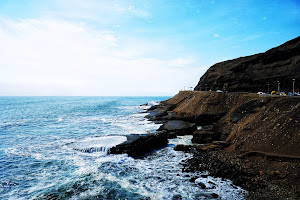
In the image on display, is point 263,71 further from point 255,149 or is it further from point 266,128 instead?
point 255,149

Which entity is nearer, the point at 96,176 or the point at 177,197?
the point at 177,197

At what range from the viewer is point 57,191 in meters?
13.8

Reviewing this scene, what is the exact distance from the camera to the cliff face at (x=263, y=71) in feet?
160

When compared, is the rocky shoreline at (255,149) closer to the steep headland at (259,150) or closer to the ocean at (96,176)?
the steep headland at (259,150)

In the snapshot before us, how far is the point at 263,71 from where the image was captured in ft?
184

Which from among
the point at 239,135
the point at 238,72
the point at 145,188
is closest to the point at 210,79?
the point at 238,72

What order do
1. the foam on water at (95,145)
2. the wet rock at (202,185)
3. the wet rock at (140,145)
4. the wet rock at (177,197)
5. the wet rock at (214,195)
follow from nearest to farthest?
1. the wet rock at (214,195)
2. the wet rock at (177,197)
3. the wet rock at (202,185)
4. the wet rock at (140,145)
5. the foam on water at (95,145)

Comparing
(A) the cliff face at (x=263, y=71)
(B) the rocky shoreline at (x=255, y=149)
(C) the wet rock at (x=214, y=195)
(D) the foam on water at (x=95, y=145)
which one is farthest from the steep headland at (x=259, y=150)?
(A) the cliff face at (x=263, y=71)

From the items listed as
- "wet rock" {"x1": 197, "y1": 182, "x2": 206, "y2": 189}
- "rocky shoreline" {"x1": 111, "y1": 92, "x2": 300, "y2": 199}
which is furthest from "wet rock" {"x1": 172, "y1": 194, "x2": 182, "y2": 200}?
"rocky shoreline" {"x1": 111, "y1": 92, "x2": 300, "y2": 199}

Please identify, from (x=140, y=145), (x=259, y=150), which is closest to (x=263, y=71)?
(x=259, y=150)

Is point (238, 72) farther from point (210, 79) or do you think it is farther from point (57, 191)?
point (57, 191)

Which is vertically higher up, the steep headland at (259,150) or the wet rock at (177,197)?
the steep headland at (259,150)

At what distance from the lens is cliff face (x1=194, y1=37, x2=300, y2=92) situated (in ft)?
160

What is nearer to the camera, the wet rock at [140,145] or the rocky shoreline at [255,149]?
the rocky shoreline at [255,149]
